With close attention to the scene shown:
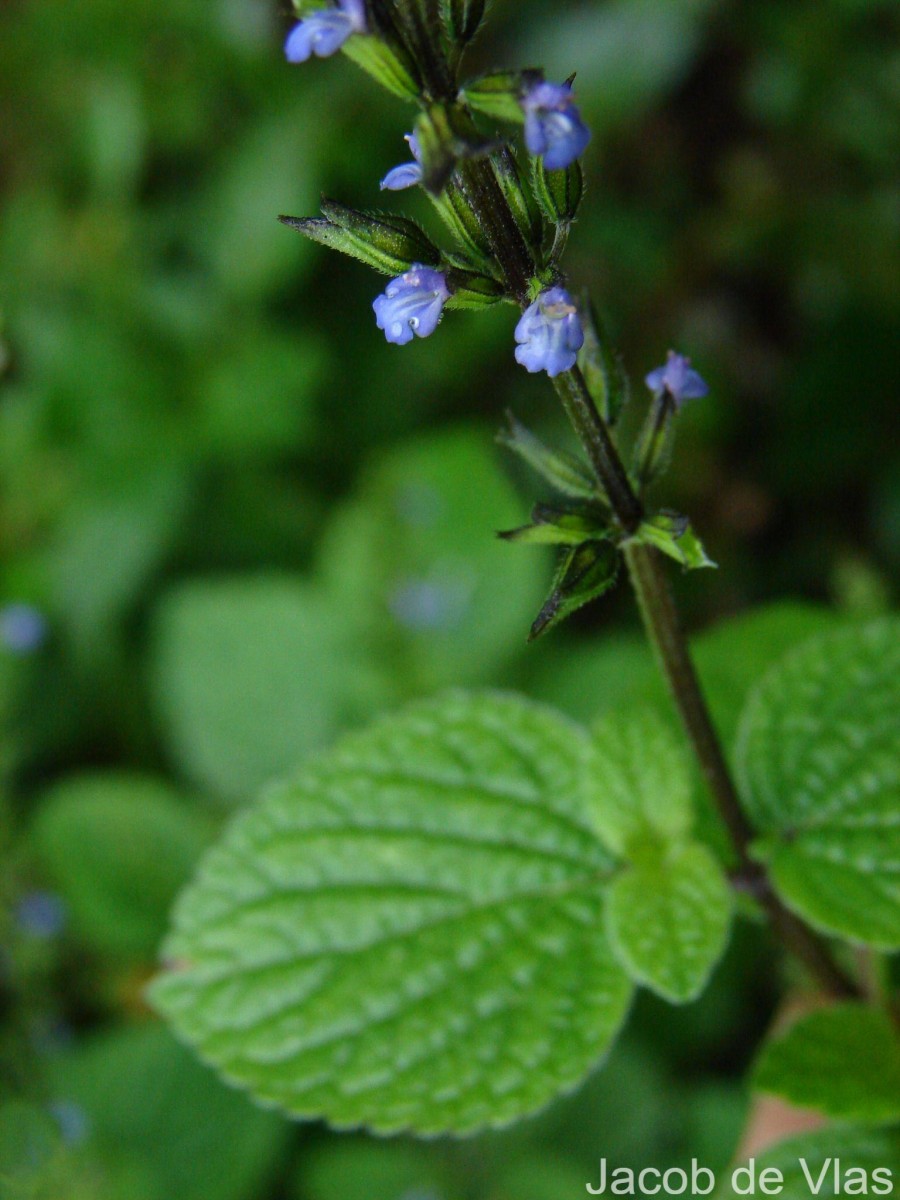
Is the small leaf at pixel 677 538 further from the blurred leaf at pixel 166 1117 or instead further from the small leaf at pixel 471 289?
the blurred leaf at pixel 166 1117

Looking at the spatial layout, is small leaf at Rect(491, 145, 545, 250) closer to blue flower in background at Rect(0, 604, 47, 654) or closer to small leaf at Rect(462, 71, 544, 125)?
small leaf at Rect(462, 71, 544, 125)

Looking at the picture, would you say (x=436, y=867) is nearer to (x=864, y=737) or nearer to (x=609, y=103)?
(x=864, y=737)

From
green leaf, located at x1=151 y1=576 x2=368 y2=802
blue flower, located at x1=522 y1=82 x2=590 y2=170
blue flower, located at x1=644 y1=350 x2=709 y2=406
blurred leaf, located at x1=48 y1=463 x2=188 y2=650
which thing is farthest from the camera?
blurred leaf, located at x1=48 y1=463 x2=188 y2=650

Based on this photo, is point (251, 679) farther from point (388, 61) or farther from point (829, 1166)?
point (388, 61)

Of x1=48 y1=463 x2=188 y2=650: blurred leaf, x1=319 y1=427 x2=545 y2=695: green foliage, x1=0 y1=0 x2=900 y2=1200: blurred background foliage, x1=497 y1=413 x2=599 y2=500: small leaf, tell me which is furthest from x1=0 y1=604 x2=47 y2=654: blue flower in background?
x1=497 y1=413 x2=599 y2=500: small leaf

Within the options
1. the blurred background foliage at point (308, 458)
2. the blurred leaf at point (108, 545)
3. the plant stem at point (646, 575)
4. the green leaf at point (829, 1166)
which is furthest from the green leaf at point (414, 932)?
the blurred leaf at point (108, 545)

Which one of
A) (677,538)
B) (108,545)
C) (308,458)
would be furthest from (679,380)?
(308,458)
